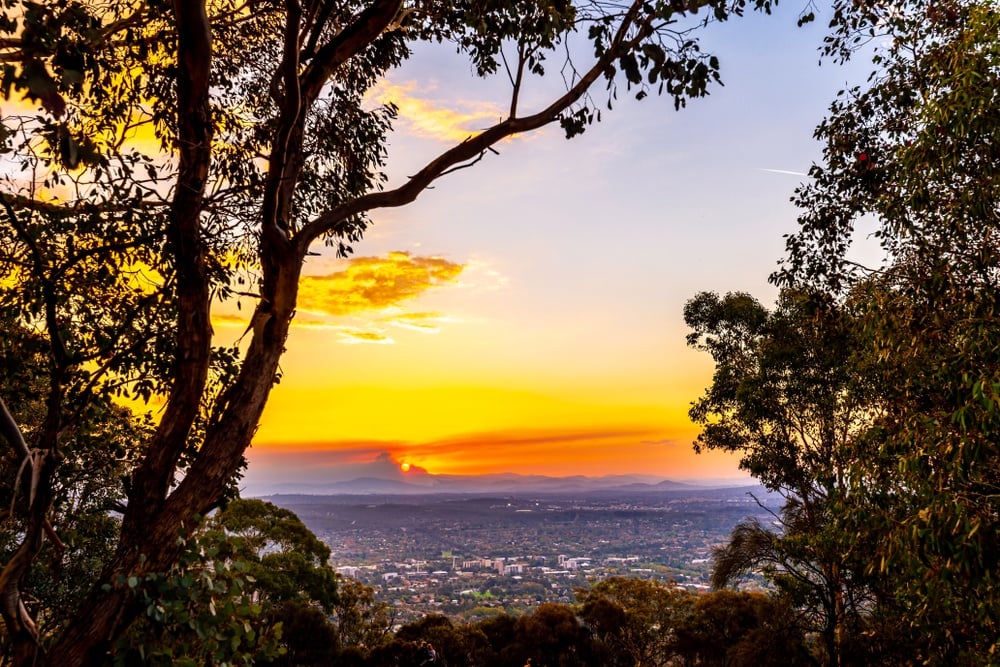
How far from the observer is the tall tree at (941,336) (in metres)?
3.30

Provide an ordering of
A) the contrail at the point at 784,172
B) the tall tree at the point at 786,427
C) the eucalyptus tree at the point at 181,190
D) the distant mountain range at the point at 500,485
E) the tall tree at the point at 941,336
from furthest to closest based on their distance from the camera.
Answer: the distant mountain range at the point at 500,485
the tall tree at the point at 786,427
the contrail at the point at 784,172
the tall tree at the point at 941,336
the eucalyptus tree at the point at 181,190

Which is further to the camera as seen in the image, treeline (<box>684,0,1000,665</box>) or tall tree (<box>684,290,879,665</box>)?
tall tree (<box>684,290,879,665</box>)

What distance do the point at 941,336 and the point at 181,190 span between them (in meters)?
4.88

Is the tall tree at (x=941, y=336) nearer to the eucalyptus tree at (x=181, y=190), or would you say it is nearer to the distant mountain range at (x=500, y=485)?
the eucalyptus tree at (x=181, y=190)

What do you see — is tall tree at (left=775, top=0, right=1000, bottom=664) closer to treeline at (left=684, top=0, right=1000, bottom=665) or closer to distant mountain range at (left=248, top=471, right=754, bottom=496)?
treeline at (left=684, top=0, right=1000, bottom=665)

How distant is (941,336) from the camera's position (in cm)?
429

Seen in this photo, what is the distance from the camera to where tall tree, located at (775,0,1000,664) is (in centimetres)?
330

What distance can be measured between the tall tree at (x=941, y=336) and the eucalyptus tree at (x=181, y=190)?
165cm

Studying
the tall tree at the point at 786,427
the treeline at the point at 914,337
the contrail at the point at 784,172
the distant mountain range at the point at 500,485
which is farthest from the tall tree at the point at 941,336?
the distant mountain range at the point at 500,485

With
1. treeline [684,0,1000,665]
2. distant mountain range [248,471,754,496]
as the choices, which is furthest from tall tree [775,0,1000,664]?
distant mountain range [248,471,754,496]

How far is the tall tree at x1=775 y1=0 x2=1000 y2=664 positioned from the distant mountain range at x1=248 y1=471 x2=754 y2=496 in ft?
291

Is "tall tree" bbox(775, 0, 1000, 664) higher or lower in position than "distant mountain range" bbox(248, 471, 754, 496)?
higher

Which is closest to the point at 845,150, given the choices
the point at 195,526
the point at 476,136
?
the point at 476,136

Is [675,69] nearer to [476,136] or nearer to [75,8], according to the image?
[476,136]
